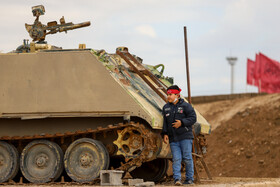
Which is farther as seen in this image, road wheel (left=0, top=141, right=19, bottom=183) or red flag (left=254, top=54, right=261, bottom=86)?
red flag (left=254, top=54, right=261, bottom=86)

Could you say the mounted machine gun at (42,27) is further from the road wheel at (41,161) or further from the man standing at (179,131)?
the man standing at (179,131)

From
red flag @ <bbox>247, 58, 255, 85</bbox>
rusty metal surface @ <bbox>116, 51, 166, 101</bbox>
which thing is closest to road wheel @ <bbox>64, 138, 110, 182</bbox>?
rusty metal surface @ <bbox>116, 51, 166, 101</bbox>

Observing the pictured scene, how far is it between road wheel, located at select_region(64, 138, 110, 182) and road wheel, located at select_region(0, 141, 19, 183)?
48.1 inches

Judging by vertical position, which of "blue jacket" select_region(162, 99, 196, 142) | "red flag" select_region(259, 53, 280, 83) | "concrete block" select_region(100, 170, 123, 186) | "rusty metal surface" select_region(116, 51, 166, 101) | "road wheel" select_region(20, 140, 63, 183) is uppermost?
"red flag" select_region(259, 53, 280, 83)

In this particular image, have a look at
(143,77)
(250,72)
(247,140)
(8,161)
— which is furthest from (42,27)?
(250,72)

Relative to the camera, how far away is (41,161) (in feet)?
48.6

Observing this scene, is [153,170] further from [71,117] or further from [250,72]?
[250,72]

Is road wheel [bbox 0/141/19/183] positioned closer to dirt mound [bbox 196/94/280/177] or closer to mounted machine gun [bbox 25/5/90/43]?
mounted machine gun [bbox 25/5/90/43]

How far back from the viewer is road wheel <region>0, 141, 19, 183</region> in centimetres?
1491

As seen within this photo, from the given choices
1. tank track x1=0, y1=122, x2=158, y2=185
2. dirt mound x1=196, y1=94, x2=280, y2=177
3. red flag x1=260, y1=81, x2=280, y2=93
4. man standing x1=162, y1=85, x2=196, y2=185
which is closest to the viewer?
tank track x1=0, y1=122, x2=158, y2=185

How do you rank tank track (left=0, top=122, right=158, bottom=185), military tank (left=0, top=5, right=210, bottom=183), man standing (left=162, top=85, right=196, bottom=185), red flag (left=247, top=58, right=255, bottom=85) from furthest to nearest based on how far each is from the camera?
1. red flag (left=247, top=58, right=255, bottom=85)
2. military tank (left=0, top=5, right=210, bottom=183)
3. man standing (left=162, top=85, right=196, bottom=185)
4. tank track (left=0, top=122, right=158, bottom=185)

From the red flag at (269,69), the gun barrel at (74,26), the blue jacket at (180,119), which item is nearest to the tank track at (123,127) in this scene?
the blue jacket at (180,119)

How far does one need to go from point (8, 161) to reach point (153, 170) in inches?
157

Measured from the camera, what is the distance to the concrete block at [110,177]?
13.7 meters
